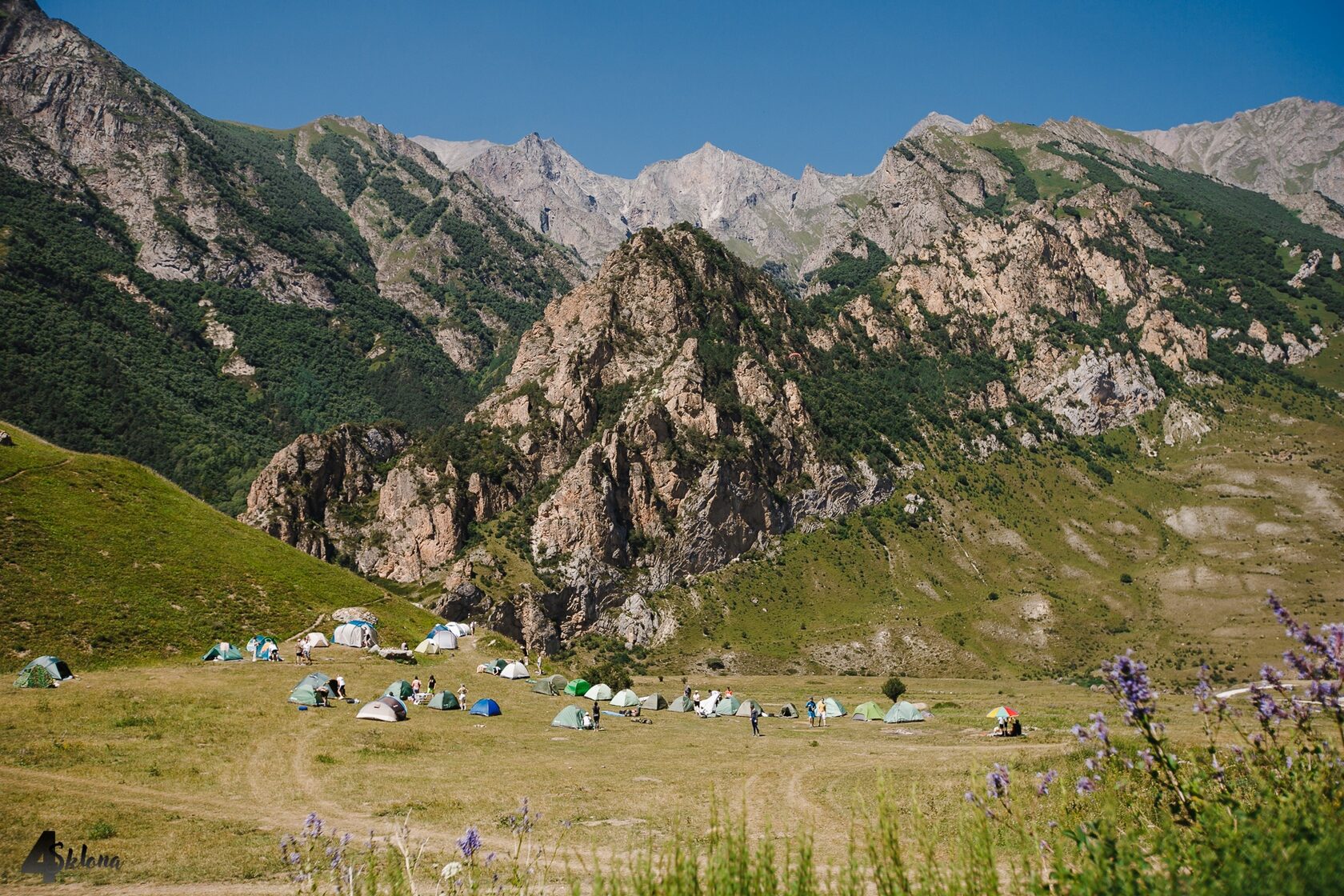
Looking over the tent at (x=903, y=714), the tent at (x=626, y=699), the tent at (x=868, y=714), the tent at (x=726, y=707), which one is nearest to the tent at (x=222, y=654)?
the tent at (x=626, y=699)

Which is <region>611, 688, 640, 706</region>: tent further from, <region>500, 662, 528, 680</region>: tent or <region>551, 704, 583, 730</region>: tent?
<region>551, 704, 583, 730</region>: tent

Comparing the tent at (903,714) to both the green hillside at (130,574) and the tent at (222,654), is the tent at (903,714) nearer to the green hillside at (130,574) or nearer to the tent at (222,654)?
the green hillside at (130,574)

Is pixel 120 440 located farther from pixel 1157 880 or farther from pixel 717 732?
pixel 1157 880

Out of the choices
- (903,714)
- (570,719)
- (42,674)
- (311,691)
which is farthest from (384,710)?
(903,714)

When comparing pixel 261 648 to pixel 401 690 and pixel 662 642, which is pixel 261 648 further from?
pixel 662 642

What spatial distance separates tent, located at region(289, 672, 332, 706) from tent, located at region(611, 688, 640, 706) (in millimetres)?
22075

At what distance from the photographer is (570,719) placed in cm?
4803

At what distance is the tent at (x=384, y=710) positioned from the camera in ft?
138

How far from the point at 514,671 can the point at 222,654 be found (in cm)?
2172

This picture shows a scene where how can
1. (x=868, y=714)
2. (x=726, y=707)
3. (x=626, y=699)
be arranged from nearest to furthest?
(x=626, y=699), (x=868, y=714), (x=726, y=707)

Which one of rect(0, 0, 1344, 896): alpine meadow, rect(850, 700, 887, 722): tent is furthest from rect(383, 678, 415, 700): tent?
rect(850, 700, 887, 722): tent

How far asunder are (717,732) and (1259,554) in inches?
5665

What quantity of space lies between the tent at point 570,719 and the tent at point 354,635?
2263 cm

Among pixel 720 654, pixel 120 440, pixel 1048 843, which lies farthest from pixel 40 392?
pixel 1048 843
